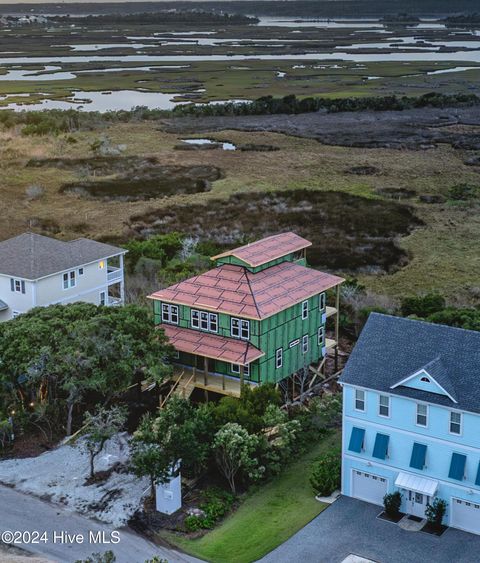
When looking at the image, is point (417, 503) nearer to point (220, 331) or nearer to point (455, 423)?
point (455, 423)

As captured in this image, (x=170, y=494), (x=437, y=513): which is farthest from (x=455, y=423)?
(x=170, y=494)

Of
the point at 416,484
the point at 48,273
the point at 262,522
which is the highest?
the point at 48,273

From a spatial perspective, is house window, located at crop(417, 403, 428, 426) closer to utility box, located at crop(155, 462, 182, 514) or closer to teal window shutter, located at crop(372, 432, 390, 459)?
teal window shutter, located at crop(372, 432, 390, 459)

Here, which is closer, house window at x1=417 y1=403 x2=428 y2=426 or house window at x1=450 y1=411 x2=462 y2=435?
house window at x1=450 y1=411 x2=462 y2=435

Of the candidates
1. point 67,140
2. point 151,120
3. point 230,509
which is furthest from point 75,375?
point 151,120

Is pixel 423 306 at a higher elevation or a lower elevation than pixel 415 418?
lower


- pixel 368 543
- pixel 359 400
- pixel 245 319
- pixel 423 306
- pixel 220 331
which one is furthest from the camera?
pixel 423 306

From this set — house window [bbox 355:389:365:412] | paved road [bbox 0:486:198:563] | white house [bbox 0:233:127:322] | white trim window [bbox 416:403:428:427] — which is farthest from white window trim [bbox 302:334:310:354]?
paved road [bbox 0:486:198:563]

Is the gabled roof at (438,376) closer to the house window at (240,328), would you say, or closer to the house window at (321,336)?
the house window at (240,328)
